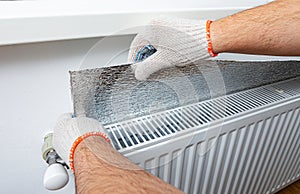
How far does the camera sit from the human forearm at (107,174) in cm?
27

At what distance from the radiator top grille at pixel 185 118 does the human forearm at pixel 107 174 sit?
0.33 ft

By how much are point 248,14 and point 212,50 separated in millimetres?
82

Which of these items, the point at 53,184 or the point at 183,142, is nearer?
the point at 53,184

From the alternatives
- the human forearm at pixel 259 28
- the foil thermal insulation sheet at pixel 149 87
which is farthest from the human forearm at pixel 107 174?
the human forearm at pixel 259 28

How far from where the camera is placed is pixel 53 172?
399 mm

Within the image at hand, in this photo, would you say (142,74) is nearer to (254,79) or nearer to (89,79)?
(89,79)

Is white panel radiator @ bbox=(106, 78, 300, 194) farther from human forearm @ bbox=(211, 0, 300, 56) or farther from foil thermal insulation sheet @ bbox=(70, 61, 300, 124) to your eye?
human forearm @ bbox=(211, 0, 300, 56)

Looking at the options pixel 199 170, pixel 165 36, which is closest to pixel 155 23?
pixel 165 36

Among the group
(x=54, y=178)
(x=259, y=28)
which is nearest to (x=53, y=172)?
(x=54, y=178)

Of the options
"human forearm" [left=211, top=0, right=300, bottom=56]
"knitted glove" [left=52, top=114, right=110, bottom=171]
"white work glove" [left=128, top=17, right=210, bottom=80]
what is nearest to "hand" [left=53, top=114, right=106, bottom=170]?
"knitted glove" [left=52, top=114, right=110, bottom=171]

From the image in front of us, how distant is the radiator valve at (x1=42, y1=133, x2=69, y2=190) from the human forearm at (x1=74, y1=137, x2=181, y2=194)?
0.08 meters

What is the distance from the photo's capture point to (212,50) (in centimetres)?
39

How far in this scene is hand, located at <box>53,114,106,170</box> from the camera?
376mm

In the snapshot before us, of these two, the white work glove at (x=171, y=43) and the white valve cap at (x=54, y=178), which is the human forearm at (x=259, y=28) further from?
the white valve cap at (x=54, y=178)
